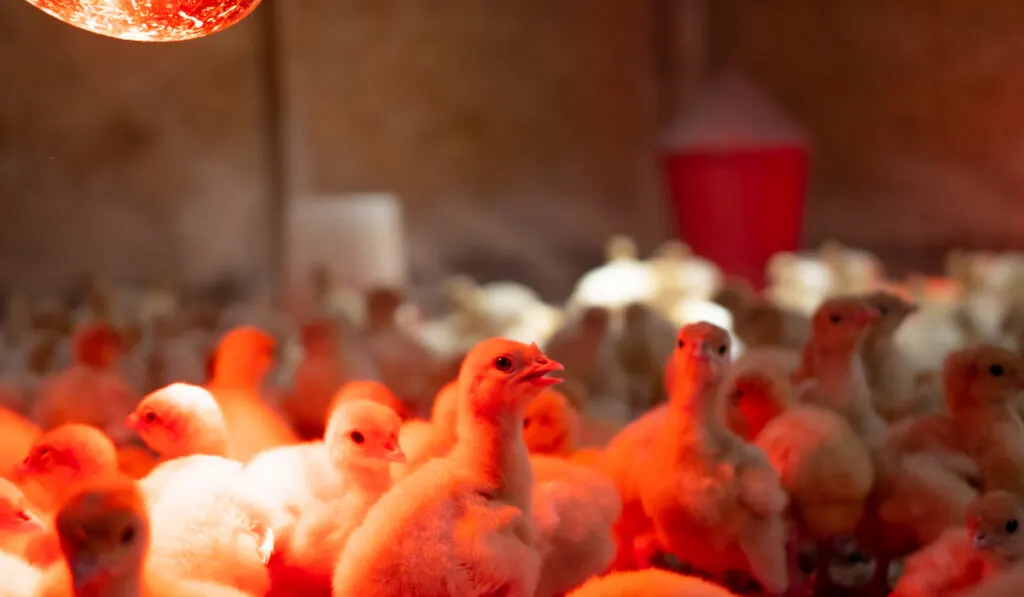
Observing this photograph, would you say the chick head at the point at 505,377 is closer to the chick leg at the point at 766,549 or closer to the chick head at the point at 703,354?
the chick head at the point at 703,354

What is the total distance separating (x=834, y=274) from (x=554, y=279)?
83.0 inches

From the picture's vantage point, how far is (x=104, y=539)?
1.20 meters

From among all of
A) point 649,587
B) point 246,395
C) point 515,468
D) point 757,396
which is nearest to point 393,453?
point 515,468

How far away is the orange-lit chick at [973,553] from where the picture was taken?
153 cm

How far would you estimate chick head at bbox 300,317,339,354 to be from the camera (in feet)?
8.91

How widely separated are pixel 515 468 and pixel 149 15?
0.85 meters

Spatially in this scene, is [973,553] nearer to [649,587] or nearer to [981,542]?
[981,542]

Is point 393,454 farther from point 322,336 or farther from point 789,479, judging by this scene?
point 322,336

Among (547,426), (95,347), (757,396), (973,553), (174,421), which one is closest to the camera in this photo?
(973,553)

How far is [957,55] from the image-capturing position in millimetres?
5285

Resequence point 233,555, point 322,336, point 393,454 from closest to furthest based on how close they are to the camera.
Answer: point 233,555 < point 393,454 < point 322,336

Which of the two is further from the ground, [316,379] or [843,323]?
[843,323]

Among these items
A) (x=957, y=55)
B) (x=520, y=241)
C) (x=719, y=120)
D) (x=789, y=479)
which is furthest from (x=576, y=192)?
(x=789, y=479)

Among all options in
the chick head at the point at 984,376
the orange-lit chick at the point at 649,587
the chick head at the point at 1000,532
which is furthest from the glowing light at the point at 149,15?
the chick head at the point at 984,376
